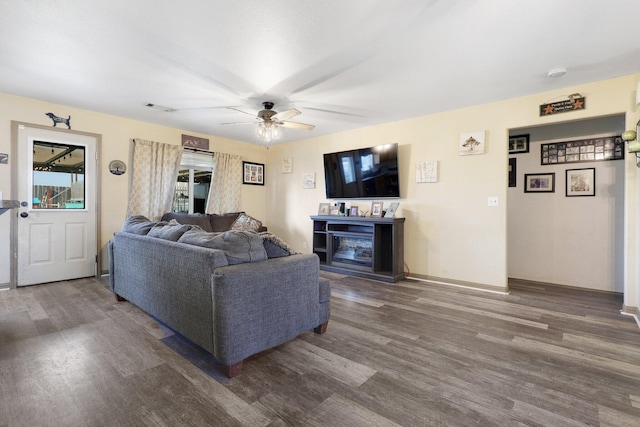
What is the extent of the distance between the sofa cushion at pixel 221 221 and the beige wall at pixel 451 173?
4.39 feet

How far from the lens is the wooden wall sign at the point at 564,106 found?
3230 millimetres

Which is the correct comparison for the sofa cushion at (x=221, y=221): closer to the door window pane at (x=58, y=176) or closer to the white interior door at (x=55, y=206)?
the white interior door at (x=55, y=206)

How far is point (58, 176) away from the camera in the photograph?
408cm

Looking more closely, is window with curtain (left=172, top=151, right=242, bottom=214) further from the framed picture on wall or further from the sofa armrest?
the framed picture on wall

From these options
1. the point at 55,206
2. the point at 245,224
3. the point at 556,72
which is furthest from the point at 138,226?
the point at 556,72

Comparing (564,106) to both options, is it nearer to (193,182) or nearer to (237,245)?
(237,245)

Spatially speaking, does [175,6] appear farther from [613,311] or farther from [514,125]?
[613,311]

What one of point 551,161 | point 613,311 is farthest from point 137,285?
point 551,161

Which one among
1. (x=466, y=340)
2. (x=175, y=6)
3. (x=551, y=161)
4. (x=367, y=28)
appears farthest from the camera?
(x=551, y=161)

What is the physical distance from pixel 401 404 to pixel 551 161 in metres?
4.27

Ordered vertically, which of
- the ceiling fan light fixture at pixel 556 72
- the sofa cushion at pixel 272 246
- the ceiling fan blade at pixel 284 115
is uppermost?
the ceiling fan light fixture at pixel 556 72

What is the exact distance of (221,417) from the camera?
1493mm

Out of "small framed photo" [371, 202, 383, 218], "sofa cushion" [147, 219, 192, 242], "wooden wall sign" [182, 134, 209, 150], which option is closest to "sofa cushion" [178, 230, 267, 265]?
"sofa cushion" [147, 219, 192, 242]

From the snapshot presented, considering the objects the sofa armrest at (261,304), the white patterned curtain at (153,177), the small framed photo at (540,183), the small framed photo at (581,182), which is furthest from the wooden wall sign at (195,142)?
the small framed photo at (581,182)
